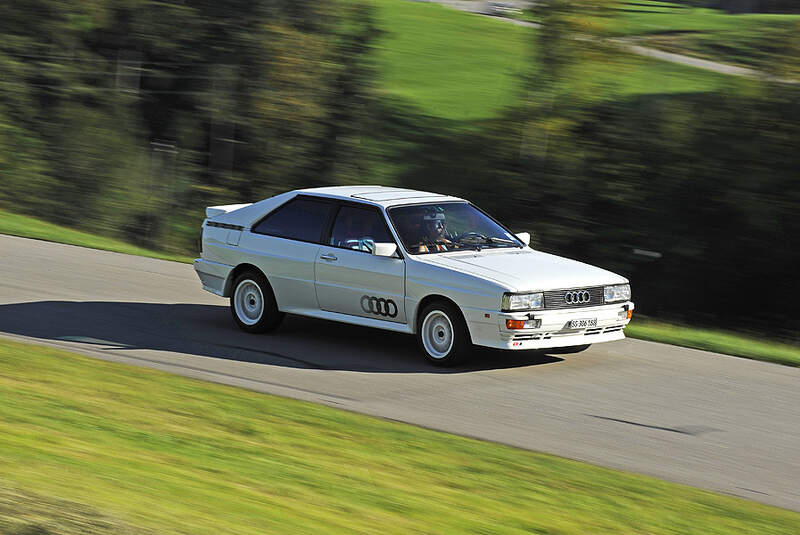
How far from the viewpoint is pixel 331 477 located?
6891 millimetres

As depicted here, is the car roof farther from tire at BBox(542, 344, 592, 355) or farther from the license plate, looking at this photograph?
the license plate

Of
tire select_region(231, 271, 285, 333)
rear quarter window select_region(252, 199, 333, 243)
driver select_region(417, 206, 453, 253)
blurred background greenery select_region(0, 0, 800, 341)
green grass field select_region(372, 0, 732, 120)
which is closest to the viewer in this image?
driver select_region(417, 206, 453, 253)

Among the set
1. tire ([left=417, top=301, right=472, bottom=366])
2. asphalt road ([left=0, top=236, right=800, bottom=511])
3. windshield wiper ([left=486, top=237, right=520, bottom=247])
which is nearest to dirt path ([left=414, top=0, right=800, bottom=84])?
asphalt road ([left=0, top=236, right=800, bottom=511])

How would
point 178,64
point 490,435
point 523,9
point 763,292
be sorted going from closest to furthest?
point 490,435, point 763,292, point 523,9, point 178,64

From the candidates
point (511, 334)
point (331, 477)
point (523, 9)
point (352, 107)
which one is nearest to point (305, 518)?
point (331, 477)

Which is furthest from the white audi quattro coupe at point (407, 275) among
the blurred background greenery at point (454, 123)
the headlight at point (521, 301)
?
the blurred background greenery at point (454, 123)

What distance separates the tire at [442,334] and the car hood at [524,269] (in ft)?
1.31

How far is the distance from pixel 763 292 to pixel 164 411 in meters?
17.5

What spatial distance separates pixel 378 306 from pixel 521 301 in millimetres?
1549

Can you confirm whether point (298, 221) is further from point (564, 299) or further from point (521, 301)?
point (564, 299)

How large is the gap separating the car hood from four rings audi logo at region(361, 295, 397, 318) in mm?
529

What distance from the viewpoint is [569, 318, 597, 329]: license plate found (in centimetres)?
1049

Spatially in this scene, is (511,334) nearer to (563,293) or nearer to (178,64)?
(563,293)

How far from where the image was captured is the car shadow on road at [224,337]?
35.7 feet
